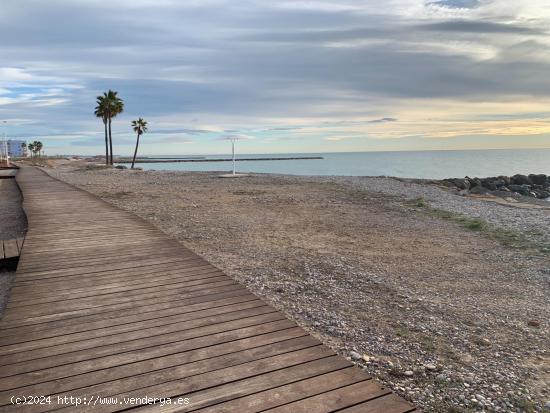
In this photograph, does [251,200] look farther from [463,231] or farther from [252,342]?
[252,342]

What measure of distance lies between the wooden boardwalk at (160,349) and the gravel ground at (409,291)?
1044mm

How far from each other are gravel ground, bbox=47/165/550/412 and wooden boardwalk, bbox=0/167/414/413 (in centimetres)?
104

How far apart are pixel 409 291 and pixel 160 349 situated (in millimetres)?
4821

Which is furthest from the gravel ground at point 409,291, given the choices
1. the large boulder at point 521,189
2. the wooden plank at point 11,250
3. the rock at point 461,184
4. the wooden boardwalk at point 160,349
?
the rock at point 461,184

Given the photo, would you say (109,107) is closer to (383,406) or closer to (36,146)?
(383,406)

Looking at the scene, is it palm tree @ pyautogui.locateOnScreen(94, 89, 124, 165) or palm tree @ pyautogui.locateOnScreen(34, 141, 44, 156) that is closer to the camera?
palm tree @ pyautogui.locateOnScreen(94, 89, 124, 165)

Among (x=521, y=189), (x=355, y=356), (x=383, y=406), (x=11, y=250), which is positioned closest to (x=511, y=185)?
(x=521, y=189)

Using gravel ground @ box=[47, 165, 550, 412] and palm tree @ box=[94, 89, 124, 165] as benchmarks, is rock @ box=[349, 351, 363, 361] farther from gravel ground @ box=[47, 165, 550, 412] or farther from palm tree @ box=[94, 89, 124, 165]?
palm tree @ box=[94, 89, 124, 165]

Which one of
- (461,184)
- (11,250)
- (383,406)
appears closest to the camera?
(383,406)

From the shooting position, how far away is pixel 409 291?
7.18 meters

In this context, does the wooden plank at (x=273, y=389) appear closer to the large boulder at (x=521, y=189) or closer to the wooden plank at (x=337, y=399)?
the wooden plank at (x=337, y=399)

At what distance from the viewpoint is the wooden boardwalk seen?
2.94 meters

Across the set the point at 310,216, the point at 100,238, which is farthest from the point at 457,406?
the point at 310,216

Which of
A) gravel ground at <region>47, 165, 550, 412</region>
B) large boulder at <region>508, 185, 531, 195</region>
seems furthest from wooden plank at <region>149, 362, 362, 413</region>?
large boulder at <region>508, 185, 531, 195</region>
